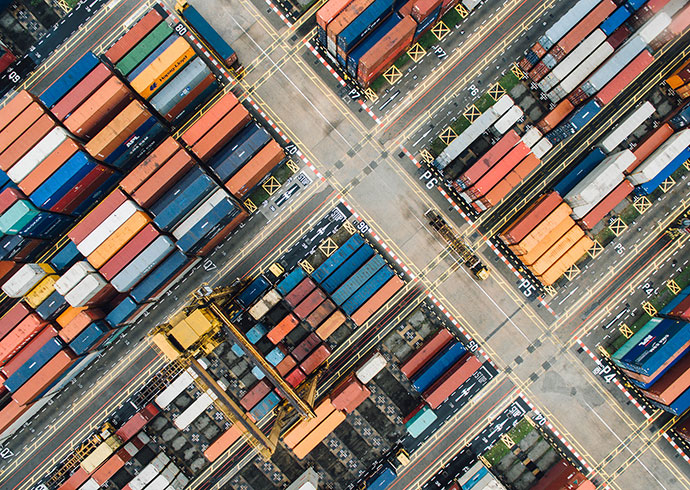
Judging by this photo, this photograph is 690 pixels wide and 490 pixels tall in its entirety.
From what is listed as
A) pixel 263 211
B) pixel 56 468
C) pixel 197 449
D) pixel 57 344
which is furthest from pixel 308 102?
pixel 56 468

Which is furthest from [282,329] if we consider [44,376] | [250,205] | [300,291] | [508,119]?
[508,119]

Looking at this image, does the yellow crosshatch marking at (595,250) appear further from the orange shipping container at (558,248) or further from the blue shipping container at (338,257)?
the blue shipping container at (338,257)

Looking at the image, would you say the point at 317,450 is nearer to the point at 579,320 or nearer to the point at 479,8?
the point at 579,320

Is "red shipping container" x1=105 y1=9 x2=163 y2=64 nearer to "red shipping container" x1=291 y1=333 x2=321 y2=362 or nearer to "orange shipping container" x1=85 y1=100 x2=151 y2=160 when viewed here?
"orange shipping container" x1=85 y1=100 x2=151 y2=160

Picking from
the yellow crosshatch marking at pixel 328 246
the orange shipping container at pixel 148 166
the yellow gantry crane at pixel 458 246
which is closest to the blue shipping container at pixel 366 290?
the yellow crosshatch marking at pixel 328 246

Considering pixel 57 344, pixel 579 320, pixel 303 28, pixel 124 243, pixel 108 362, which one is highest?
pixel 303 28

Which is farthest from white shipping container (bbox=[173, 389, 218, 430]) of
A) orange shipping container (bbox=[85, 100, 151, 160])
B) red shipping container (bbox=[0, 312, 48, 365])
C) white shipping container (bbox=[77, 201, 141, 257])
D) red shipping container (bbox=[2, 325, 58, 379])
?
orange shipping container (bbox=[85, 100, 151, 160])
